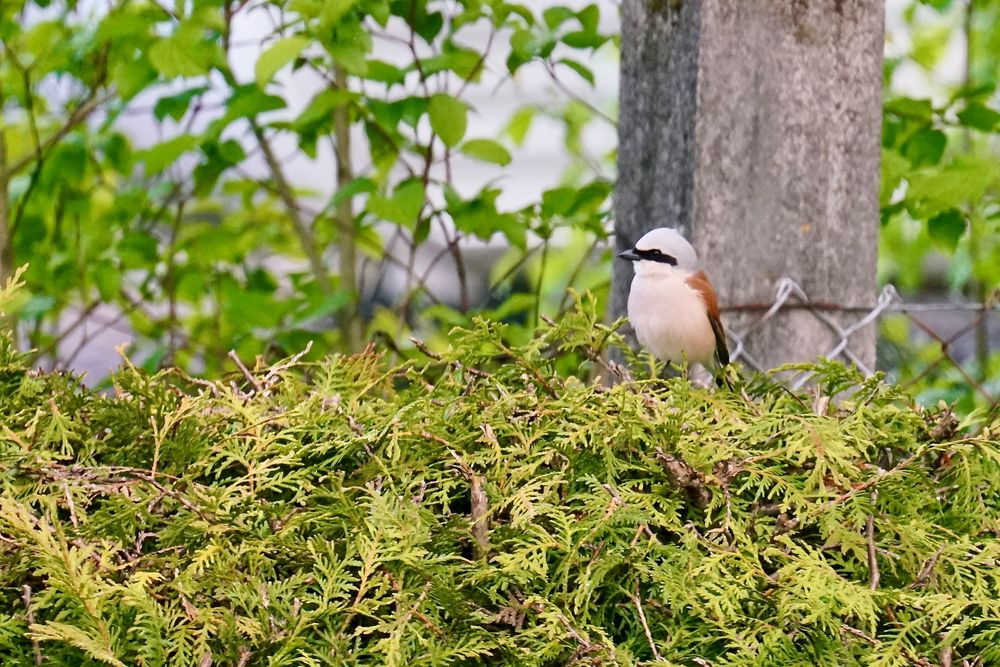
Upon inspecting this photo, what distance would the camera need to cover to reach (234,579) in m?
1.22

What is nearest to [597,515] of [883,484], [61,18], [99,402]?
[883,484]

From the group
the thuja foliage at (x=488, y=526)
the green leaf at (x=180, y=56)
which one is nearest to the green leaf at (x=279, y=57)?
the green leaf at (x=180, y=56)

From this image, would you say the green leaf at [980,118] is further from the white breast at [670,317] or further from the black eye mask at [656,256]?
the black eye mask at [656,256]

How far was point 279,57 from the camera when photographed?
2.91 m

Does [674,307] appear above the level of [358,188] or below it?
below

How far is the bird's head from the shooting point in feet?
7.48

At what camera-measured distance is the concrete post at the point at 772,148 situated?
8.07 ft

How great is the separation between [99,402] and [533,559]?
2.17 feet

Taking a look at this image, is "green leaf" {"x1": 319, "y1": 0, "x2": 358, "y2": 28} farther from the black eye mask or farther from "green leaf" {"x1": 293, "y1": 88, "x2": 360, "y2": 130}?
the black eye mask

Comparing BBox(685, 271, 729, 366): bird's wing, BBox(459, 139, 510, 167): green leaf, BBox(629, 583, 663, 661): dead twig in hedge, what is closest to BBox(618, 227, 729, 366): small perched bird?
BBox(685, 271, 729, 366): bird's wing

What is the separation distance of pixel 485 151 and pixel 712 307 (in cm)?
116

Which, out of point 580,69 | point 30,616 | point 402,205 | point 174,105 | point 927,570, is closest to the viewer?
point 30,616

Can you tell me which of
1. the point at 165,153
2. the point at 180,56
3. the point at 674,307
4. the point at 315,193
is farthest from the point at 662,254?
the point at 315,193

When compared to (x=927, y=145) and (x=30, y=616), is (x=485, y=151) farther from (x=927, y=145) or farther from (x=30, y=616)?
(x=30, y=616)
